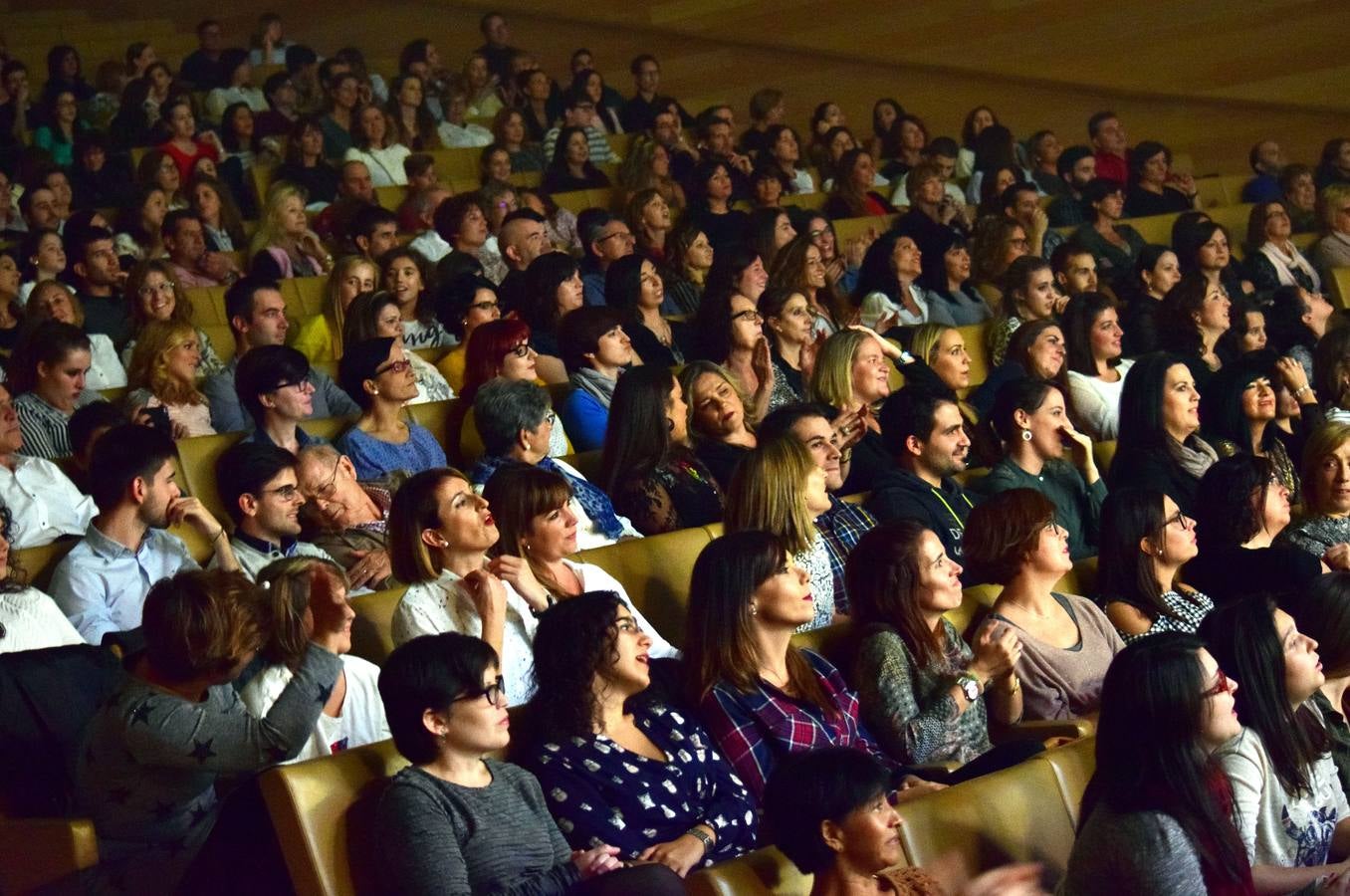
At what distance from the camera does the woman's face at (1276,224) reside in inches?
175

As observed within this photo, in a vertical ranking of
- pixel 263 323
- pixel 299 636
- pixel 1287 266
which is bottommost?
pixel 1287 266

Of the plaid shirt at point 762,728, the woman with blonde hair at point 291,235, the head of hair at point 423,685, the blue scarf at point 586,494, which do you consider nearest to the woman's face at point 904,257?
the woman with blonde hair at point 291,235

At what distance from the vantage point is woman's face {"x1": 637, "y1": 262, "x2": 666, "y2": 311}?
3574mm

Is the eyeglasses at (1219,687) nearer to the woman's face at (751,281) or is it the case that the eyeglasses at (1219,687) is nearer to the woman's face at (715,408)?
the woman's face at (715,408)

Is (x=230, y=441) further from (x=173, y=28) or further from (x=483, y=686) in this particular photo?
(x=173, y=28)

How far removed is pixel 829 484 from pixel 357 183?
2043mm

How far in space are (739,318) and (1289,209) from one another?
2.27 meters

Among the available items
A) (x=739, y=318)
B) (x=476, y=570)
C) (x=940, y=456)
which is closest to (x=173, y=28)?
(x=739, y=318)

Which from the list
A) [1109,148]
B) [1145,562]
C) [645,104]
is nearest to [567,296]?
[1145,562]

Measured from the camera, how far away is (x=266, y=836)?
1.63m

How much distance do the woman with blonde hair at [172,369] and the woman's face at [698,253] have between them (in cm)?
131

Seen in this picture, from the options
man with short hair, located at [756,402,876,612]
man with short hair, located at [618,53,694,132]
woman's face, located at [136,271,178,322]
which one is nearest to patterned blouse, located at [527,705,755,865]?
man with short hair, located at [756,402,876,612]

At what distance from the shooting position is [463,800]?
1.62 m

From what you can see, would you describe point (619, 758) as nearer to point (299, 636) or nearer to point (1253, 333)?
point (299, 636)
